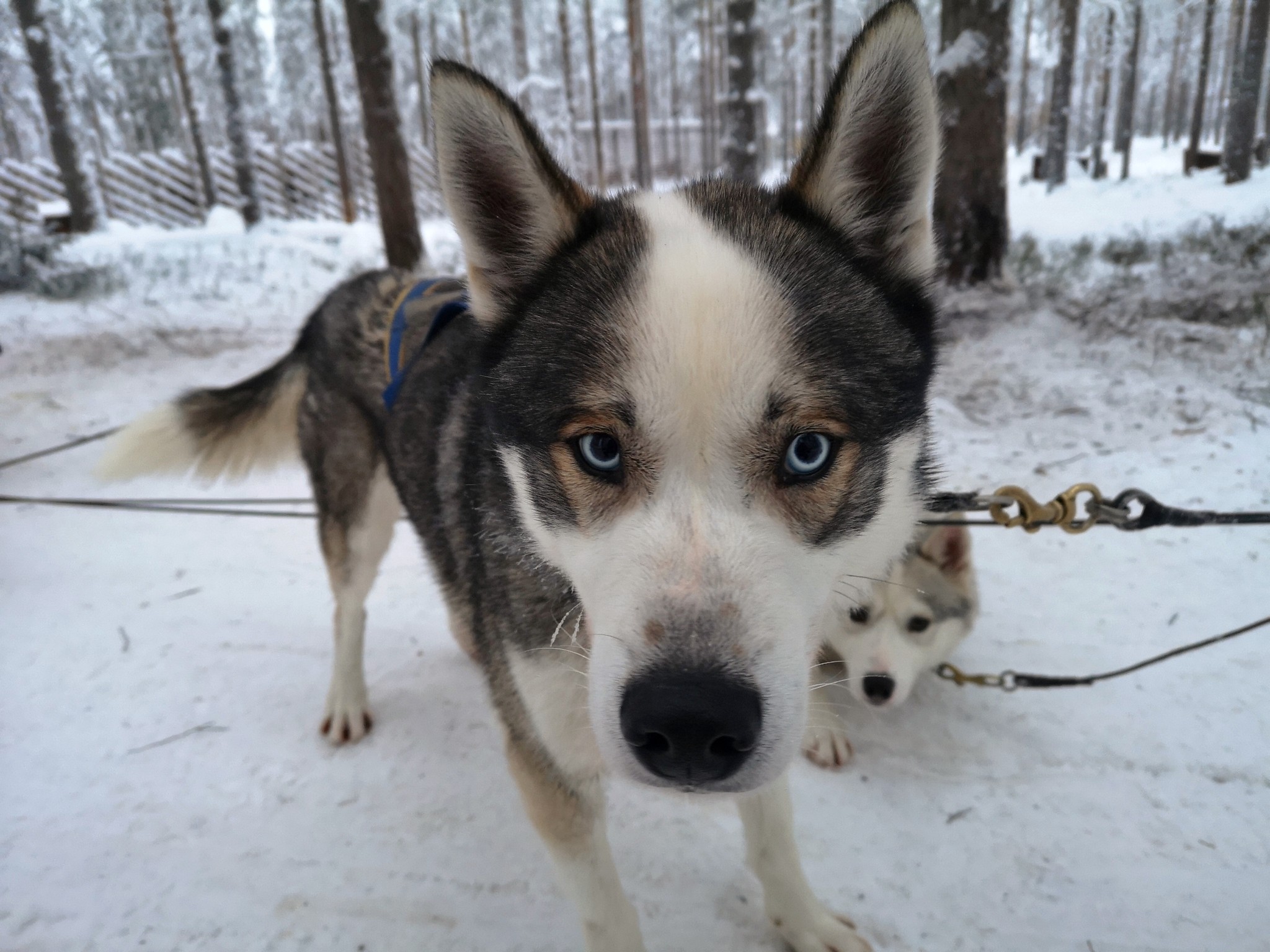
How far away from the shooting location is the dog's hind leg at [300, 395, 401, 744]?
2.31 m

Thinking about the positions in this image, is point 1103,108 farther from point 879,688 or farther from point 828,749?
point 828,749

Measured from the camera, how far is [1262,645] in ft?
7.77

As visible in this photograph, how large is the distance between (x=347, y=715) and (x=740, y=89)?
8941mm

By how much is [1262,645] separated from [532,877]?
8.52 ft

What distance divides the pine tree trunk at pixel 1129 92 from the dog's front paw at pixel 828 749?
15.6 feet

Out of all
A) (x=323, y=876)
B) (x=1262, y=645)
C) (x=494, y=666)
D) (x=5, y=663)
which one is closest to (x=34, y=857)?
(x=323, y=876)

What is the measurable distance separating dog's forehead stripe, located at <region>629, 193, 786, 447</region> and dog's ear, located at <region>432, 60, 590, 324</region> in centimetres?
30

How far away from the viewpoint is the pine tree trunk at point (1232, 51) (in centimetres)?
303

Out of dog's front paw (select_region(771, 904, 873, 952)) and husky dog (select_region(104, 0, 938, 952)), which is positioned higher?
husky dog (select_region(104, 0, 938, 952))

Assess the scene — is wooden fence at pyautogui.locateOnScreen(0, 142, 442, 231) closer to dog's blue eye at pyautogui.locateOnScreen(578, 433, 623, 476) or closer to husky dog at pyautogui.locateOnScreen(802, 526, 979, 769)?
husky dog at pyautogui.locateOnScreen(802, 526, 979, 769)

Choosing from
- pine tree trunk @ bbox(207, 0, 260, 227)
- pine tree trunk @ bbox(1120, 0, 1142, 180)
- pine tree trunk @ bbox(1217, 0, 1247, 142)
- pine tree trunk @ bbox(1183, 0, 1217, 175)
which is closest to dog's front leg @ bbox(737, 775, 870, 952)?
pine tree trunk @ bbox(1217, 0, 1247, 142)

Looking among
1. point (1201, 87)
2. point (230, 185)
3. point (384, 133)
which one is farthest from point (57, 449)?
point (230, 185)

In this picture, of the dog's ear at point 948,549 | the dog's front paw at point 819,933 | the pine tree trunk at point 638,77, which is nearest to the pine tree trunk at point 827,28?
the pine tree trunk at point 638,77

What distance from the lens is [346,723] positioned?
2369 mm
